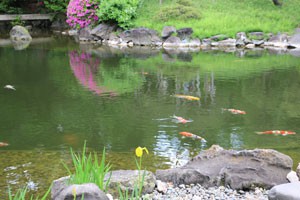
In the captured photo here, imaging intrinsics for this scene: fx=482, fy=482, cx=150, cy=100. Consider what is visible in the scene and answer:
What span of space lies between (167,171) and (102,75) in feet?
25.6

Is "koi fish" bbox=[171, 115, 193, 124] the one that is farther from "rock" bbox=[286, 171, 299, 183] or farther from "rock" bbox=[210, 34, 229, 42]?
→ "rock" bbox=[210, 34, 229, 42]

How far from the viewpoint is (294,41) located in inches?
713

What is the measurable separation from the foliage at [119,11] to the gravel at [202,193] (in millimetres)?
15789

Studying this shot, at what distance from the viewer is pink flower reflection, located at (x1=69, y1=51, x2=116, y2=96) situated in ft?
36.7

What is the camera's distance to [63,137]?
24.4ft

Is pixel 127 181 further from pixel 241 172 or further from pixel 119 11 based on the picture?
pixel 119 11

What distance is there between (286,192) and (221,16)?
54.6ft

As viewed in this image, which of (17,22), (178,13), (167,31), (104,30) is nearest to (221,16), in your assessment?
(178,13)

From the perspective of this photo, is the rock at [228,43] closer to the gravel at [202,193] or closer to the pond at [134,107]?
the pond at [134,107]

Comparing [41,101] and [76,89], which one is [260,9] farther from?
[41,101]

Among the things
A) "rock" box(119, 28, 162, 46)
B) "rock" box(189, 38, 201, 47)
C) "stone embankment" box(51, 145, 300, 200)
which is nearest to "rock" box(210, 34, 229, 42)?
"rock" box(189, 38, 201, 47)

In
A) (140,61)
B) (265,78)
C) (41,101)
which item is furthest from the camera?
(140,61)

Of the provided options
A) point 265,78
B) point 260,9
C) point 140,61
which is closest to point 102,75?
point 140,61

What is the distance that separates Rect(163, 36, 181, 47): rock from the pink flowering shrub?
404 centimetres
